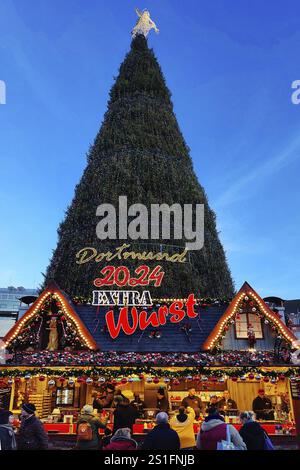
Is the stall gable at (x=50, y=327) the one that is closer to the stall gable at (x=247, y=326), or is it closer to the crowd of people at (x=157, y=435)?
the stall gable at (x=247, y=326)

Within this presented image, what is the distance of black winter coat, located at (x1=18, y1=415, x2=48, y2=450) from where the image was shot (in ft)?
21.7

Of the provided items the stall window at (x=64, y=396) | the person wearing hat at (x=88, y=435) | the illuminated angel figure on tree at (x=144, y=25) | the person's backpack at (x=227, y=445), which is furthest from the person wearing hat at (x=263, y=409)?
the illuminated angel figure on tree at (x=144, y=25)

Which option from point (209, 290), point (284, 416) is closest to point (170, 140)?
point (209, 290)

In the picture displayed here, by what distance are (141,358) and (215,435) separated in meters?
8.66

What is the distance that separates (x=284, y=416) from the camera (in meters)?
14.6

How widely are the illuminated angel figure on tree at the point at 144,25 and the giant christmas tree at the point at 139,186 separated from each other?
10.6 m

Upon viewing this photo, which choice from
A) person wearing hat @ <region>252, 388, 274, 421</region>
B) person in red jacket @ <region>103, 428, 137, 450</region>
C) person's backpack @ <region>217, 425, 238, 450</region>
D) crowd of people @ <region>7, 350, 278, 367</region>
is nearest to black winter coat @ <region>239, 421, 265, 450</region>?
person's backpack @ <region>217, 425, 238, 450</region>

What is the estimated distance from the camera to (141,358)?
1414 centimetres

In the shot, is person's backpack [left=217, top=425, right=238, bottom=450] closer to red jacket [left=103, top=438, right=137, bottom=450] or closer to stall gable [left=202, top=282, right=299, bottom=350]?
red jacket [left=103, top=438, right=137, bottom=450]

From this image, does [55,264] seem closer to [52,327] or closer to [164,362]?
[52,327]

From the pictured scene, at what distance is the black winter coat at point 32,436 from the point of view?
6625 millimetres

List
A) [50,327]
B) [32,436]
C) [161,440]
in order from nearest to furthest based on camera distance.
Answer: [161,440] → [32,436] → [50,327]

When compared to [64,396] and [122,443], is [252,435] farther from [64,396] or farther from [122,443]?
[64,396]

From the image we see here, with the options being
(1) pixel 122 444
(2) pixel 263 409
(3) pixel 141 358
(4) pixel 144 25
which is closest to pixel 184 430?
(1) pixel 122 444
